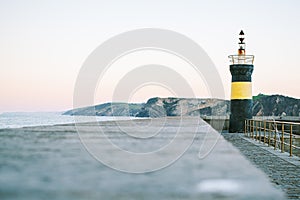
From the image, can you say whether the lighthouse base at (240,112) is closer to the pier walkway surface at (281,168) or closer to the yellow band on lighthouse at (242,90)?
the yellow band on lighthouse at (242,90)

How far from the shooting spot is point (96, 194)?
4312mm

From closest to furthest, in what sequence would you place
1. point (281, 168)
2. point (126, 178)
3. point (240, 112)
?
point (126, 178) → point (281, 168) → point (240, 112)

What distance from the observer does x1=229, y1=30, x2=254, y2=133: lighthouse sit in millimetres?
16828

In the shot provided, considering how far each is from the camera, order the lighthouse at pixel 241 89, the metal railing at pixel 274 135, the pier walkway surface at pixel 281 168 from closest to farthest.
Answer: the pier walkway surface at pixel 281 168 < the metal railing at pixel 274 135 < the lighthouse at pixel 241 89

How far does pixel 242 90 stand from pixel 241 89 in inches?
2.2

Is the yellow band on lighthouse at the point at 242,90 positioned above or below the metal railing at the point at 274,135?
above

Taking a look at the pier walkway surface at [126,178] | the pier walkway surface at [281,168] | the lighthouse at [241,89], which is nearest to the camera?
the pier walkway surface at [126,178]

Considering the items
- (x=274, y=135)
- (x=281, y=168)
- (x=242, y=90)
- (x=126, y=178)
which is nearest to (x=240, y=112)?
(x=242, y=90)

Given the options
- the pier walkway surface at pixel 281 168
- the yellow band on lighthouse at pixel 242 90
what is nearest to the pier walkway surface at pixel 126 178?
the pier walkway surface at pixel 281 168

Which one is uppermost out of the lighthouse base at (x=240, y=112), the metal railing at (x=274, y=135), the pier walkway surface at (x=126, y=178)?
the lighthouse base at (x=240, y=112)

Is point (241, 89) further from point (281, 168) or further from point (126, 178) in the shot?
point (126, 178)

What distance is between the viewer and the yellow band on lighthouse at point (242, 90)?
16.9 meters

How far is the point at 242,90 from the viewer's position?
1691 centimetres

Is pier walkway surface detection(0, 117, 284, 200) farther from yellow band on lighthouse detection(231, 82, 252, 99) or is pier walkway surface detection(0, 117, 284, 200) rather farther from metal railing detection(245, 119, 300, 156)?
yellow band on lighthouse detection(231, 82, 252, 99)
